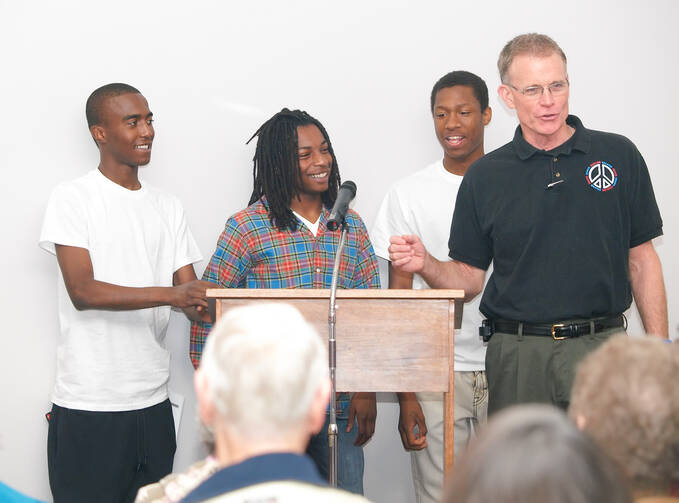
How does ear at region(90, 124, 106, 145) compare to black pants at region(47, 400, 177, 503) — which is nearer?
black pants at region(47, 400, 177, 503)

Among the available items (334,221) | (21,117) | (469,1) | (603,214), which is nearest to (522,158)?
(603,214)

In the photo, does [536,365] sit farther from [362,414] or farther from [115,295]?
[115,295]

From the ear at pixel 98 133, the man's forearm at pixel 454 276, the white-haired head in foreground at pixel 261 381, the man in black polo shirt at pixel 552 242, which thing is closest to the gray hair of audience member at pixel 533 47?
the man in black polo shirt at pixel 552 242

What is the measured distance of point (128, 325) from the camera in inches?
140

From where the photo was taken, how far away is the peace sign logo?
2.85 meters

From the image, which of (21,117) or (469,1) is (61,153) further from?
(469,1)

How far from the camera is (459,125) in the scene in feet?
12.6

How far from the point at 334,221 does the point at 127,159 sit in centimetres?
133

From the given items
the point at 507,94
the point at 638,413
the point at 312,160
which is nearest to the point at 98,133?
the point at 312,160

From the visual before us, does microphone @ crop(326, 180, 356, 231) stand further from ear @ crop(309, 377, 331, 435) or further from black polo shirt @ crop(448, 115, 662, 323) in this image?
ear @ crop(309, 377, 331, 435)

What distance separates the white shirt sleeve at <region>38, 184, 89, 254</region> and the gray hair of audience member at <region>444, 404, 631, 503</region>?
2.62 metres

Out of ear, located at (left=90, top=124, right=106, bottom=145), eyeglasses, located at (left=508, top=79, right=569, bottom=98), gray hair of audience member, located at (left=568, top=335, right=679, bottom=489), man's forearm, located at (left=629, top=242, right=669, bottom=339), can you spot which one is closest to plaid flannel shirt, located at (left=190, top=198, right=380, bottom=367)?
ear, located at (left=90, top=124, right=106, bottom=145)

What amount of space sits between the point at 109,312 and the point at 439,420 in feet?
4.71

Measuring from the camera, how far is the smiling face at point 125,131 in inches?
141
